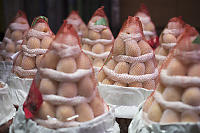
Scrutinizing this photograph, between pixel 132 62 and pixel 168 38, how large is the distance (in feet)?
1.92

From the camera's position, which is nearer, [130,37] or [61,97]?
[61,97]

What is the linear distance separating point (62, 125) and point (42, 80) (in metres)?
0.19

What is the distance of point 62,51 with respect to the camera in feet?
3.67

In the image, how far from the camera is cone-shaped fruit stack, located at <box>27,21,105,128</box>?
1.11 meters

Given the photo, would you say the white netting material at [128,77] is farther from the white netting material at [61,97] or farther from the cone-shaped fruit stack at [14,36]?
the cone-shaped fruit stack at [14,36]

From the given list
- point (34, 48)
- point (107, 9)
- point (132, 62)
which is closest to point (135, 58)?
point (132, 62)

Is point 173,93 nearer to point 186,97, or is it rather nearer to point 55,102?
point 186,97

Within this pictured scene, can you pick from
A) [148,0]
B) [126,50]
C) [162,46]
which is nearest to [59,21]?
[148,0]

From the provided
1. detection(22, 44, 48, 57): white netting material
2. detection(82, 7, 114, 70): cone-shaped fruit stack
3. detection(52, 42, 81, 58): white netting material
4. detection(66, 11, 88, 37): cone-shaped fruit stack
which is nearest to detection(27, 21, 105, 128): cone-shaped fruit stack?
detection(52, 42, 81, 58): white netting material

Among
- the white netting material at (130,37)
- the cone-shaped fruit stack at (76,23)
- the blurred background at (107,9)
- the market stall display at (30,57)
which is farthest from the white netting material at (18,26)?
the blurred background at (107,9)

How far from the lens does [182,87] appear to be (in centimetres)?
109

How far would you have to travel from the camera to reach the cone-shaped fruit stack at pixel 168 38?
203cm

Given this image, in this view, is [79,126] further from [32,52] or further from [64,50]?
[32,52]

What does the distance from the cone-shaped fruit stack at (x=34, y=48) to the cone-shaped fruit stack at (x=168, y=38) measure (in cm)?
82
